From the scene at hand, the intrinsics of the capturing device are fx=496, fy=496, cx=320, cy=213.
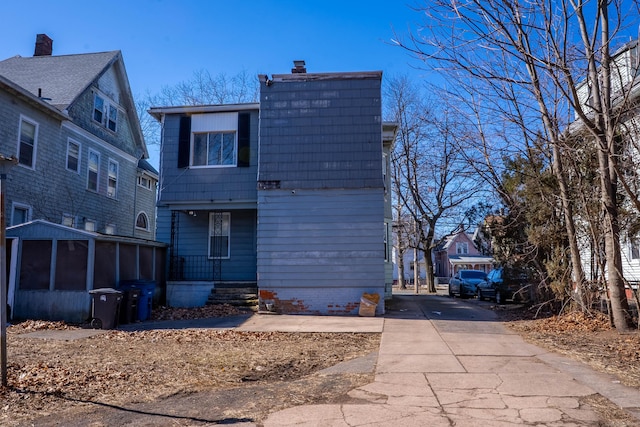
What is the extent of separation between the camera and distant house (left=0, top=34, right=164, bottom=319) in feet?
41.7

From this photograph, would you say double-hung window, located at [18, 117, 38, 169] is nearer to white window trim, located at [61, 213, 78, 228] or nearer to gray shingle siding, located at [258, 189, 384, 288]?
white window trim, located at [61, 213, 78, 228]

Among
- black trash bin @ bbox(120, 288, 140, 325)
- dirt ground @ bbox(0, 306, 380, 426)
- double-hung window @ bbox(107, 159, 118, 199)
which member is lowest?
dirt ground @ bbox(0, 306, 380, 426)

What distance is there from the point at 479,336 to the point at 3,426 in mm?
8100

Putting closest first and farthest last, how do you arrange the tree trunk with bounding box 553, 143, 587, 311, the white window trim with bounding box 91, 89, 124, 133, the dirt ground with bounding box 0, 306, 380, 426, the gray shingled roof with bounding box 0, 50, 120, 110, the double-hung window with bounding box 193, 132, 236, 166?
the dirt ground with bounding box 0, 306, 380, 426, the tree trunk with bounding box 553, 143, 587, 311, the double-hung window with bounding box 193, 132, 236, 166, the gray shingled roof with bounding box 0, 50, 120, 110, the white window trim with bounding box 91, 89, 124, 133

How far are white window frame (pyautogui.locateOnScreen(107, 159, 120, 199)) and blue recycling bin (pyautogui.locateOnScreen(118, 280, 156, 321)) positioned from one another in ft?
30.8

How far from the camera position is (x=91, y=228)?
797 inches

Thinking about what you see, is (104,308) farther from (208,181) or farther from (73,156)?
(73,156)

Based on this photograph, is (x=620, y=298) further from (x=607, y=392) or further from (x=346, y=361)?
(x=346, y=361)

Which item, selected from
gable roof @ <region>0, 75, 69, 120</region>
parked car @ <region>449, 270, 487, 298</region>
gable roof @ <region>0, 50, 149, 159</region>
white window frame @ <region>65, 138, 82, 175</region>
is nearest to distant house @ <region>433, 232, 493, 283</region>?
parked car @ <region>449, 270, 487, 298</region>

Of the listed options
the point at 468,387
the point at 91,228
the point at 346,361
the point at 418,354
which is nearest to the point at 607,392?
the point at 468,387

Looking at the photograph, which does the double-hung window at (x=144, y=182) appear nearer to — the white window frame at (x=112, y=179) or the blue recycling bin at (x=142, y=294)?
the white window frame at (x=112, y=179)

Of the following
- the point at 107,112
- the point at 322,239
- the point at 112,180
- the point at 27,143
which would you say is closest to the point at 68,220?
the point at 27,143

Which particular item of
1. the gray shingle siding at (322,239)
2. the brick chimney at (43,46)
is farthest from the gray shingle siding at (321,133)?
the brick chimney at (43,46)

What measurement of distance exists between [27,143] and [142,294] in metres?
7.64
